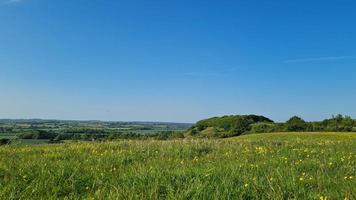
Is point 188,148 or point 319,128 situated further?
point 319,128

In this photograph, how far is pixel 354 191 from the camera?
608cm

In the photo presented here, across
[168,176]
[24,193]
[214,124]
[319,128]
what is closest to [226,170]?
[168,176]

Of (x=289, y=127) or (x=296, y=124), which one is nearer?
(x=289, y=127)

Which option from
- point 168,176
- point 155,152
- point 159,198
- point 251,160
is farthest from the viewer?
point 155,152

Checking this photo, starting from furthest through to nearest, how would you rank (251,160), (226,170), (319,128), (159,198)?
(319,128), (251,160), (226,170), (159,198)

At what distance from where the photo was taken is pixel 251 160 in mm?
10539

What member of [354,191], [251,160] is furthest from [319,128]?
[354,191]

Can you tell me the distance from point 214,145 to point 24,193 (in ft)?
32.2

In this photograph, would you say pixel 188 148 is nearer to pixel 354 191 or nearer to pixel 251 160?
pixel 251 160

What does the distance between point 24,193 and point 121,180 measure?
164 cm

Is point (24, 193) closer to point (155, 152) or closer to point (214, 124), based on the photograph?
point (155, 152)

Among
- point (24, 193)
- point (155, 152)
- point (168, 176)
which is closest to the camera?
point (24, 193)

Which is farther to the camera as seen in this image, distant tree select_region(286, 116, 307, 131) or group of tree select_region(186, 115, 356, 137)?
distant tree select_region(286, 116, 307, 131)

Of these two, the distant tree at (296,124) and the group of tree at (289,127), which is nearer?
the group of tree at (289,127)
